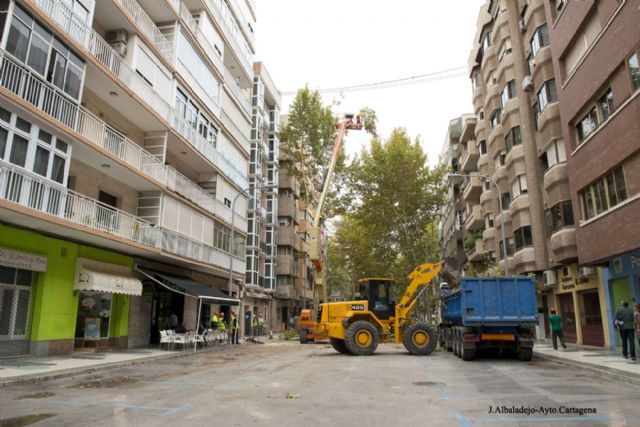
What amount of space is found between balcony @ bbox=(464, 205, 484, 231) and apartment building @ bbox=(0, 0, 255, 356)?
2024cm

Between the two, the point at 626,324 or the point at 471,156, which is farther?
the point at 471,156

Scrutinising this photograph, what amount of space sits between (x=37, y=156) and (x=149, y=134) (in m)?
8.65

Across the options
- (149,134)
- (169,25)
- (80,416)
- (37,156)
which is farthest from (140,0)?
(80,416)

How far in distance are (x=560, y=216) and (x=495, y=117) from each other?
13.0 meters

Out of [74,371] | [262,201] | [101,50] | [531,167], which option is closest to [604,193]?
[531,167]

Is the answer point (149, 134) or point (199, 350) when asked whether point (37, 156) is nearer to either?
point (149, 134)

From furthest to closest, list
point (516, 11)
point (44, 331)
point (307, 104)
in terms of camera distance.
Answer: point (307, 104) → point (516, 11) → point (44, 331)

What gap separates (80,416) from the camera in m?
7.22

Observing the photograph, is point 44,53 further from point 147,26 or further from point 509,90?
point 509,90

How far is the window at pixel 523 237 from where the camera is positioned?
89.7 feet

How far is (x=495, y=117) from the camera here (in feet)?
110

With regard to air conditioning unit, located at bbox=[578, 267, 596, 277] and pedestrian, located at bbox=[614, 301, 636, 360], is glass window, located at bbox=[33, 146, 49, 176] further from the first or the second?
air conditioning unit, located at bbox=[578, 267, 596, 277]

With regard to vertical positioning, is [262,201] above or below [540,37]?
below

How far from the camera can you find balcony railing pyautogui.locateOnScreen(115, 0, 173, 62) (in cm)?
2018
